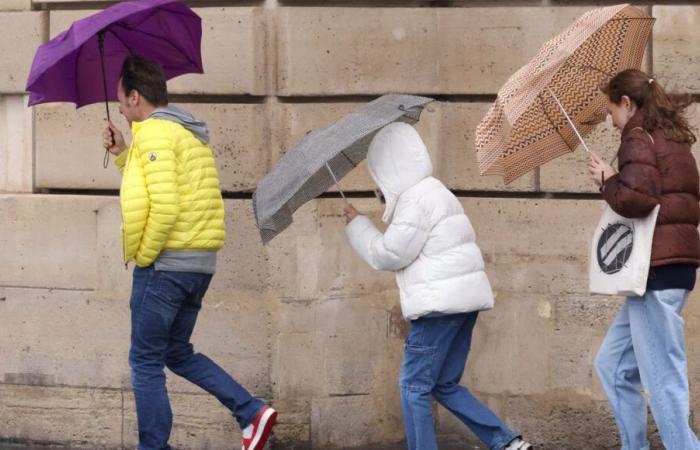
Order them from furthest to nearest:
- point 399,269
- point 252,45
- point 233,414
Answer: point 252,45, point 233,414, point 399,269

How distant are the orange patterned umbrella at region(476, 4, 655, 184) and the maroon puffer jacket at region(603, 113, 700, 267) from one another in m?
0.33

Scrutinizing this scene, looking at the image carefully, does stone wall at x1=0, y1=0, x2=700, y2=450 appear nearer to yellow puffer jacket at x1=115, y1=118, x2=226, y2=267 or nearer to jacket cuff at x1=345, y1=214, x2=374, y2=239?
yellow puffer jacket at x1=115, y1=118, x2=226, y2=267

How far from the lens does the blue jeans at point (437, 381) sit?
581cm

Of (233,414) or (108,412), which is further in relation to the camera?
(108,412)

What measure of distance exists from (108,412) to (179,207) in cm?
168

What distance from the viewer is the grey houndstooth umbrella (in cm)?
568

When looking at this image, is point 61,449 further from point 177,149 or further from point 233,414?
point 177,149

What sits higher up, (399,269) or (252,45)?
(252,45)

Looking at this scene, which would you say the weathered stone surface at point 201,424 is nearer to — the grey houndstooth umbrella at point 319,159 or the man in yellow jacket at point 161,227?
the man in yellow jacket at point 161,227

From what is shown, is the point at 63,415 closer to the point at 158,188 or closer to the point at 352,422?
the point at 352,422

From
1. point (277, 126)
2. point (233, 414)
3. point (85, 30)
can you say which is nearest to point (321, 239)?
point (277, 126)

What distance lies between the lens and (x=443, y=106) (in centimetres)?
718

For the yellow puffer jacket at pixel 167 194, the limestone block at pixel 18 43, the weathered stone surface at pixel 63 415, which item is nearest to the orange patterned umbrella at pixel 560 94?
the yellow puffer jacket at pixel 167 194

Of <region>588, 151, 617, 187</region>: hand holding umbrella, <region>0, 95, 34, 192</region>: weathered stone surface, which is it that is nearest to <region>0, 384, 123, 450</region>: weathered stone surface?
<region>0, 95, 34, 192</region>: weathered stone surface
